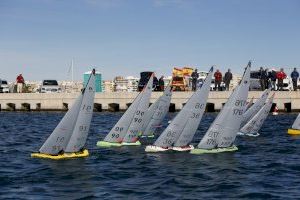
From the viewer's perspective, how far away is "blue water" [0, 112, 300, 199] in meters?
21.6

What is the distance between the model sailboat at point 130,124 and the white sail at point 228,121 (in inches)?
209

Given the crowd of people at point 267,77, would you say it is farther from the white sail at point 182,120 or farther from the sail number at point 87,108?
the sail number at point 87,108

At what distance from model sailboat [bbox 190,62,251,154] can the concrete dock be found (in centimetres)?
2945

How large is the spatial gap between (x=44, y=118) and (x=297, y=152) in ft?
108

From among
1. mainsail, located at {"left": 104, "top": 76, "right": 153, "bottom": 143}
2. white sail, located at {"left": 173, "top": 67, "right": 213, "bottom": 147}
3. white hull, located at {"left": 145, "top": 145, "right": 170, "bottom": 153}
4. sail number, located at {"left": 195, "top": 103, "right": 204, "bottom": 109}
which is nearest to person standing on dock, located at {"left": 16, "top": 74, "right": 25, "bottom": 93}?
mainsail, located at {"left": 104, "top": 76, "right": 153, "bottom": 143}

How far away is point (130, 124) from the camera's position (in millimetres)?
35875

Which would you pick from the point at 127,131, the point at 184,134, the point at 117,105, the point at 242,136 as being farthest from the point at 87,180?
the point at 117,105

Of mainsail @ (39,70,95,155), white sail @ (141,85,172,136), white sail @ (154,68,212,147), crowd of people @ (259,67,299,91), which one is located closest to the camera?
mainsail @ (39,70,95,155)

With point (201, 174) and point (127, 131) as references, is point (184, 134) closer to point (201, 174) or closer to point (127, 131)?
point (127, 131)

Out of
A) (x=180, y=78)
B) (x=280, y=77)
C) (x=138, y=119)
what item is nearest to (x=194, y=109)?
(x=138, y=119)

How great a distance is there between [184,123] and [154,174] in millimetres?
7278

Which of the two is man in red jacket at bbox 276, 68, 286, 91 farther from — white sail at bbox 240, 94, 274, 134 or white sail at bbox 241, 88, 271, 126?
white sail at bbox 240, 94, 274, 134

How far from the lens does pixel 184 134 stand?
1291 inches

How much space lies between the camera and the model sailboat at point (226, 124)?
31625 mm
